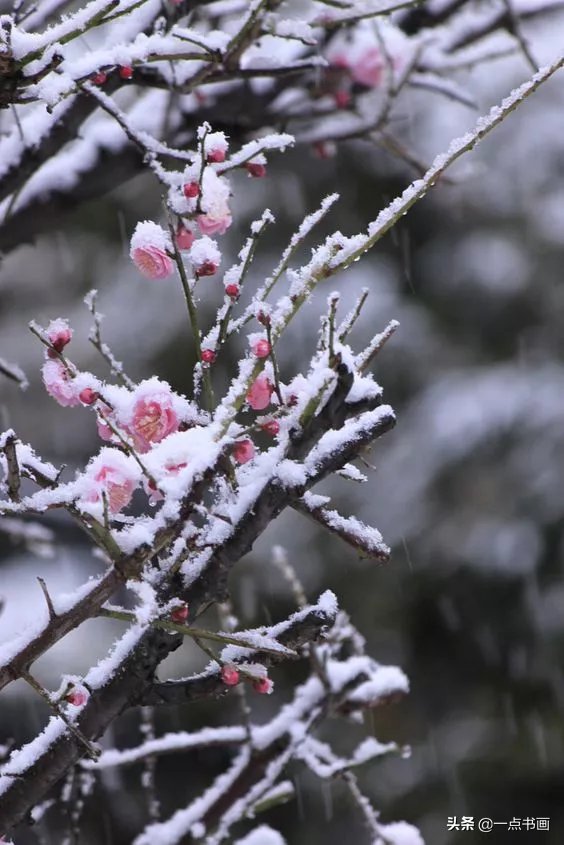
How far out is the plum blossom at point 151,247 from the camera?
1080 mm

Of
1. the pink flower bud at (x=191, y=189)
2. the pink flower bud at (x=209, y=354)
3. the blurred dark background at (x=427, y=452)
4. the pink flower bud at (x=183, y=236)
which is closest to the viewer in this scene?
the pink flower bud at (x=209, y=354)

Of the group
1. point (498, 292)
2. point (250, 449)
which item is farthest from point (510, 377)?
point (250, 449)

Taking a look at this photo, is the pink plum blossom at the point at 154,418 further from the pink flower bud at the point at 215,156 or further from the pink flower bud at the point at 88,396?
the pink flower bud at the point at 215,156

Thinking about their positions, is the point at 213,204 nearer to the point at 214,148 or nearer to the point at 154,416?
the point at 214,148

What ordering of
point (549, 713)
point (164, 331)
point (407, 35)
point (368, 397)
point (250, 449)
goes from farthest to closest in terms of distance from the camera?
1. point (164, 331)
2. point (549, 713)
3. point (407, 35)
4. point (250, 449)
5. point (368, 397)

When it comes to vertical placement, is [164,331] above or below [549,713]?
above

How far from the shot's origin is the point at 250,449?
1.04m

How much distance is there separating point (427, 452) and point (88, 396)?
214 inches

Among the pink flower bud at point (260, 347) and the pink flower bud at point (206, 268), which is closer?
the pink flower bud at point (260, 347)

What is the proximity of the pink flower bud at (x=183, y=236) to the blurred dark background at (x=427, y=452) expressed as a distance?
14.1 ft

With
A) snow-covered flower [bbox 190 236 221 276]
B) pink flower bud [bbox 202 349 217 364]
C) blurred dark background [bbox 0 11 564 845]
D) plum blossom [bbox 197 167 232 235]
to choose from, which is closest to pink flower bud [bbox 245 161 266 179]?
plum blossom [bbox 197 167 232 235]

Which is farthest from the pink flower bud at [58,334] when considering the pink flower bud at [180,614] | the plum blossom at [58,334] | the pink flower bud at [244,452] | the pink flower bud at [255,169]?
the pink flower bud at [255,169]

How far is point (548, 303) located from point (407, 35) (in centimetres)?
461

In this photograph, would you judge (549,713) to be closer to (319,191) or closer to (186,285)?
(319,191)
